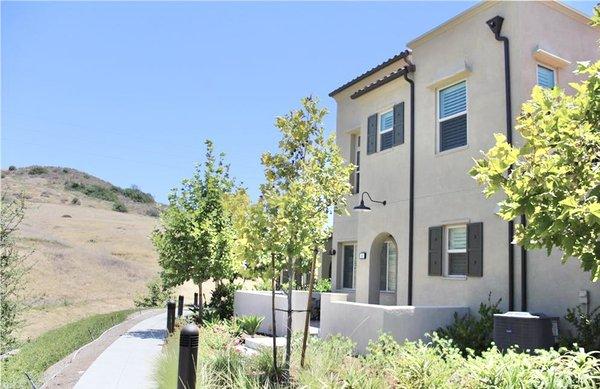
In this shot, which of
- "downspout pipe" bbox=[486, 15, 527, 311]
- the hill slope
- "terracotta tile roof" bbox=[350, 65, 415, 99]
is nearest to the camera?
"downspout pipe" bbox=[486, 15, 527, 311]

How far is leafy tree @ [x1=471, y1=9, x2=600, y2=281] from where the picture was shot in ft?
14.5

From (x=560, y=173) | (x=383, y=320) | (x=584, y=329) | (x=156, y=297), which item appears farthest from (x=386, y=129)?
(x=156, y=297)

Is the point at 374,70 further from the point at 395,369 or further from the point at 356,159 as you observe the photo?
the point at 395,369

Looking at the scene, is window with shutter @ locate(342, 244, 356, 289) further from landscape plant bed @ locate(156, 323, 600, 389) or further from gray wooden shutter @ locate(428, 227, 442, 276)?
landscape plant bed @ locate(156, 323, 600, 389)

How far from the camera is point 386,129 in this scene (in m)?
14.8

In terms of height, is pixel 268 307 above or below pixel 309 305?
below

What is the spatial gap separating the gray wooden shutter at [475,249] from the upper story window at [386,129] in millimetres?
3916

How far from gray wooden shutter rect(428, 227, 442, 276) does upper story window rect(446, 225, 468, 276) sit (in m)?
0.20

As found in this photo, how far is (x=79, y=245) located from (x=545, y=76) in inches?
2232

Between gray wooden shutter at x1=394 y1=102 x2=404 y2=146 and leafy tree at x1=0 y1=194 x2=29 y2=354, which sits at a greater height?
gray wooden shutter at x1=394 y1=102 x2=404 y2=146

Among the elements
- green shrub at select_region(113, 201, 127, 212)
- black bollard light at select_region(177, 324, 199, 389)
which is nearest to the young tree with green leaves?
black bollard light at select_region(177, 324, 199, 389)

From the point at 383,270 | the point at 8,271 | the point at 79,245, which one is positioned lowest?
the point at 8,271

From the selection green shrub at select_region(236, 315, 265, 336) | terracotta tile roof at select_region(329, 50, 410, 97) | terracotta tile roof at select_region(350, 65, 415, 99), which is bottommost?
green shrub at select_region(236, 315, 265, 336)

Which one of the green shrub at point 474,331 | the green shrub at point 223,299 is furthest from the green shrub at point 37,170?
the green shrub at point 474,331
